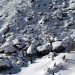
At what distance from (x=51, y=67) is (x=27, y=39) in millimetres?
3435

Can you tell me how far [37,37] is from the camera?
18125 mm

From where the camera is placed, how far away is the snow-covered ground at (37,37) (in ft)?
51.3

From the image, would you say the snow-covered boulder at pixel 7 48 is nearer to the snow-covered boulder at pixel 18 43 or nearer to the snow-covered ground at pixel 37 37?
the snow-covered ground at pixel 37 37

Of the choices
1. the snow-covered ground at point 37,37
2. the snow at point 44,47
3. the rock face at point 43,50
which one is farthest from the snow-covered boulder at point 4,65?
the snow at point 44,47

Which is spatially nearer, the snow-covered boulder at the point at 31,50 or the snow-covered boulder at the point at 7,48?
the snow-covered boulder at the point at 31,50

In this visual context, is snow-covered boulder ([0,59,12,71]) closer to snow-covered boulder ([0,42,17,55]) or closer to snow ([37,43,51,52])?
snow-covered boulder ([0,42,17,55])

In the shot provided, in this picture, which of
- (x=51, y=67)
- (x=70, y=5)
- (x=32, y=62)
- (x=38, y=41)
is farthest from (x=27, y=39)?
(x=70, y=5)

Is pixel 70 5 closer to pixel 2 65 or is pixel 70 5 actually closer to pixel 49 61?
pixel 49 61

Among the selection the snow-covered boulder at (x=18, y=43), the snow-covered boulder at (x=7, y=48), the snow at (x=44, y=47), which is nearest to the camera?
the snow at (x=44, y=47)

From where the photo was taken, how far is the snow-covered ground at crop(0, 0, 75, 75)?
15.6 metres

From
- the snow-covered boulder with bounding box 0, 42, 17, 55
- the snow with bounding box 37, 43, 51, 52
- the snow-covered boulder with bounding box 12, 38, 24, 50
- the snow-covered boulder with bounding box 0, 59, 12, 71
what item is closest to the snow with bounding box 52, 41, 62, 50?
the snow with bounding box 37, 43, 51, 52

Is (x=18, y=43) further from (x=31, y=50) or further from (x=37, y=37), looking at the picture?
(x=37, y=37)

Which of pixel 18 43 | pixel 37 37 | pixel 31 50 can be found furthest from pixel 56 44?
pixel 18 43

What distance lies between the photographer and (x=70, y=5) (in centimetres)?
2072
